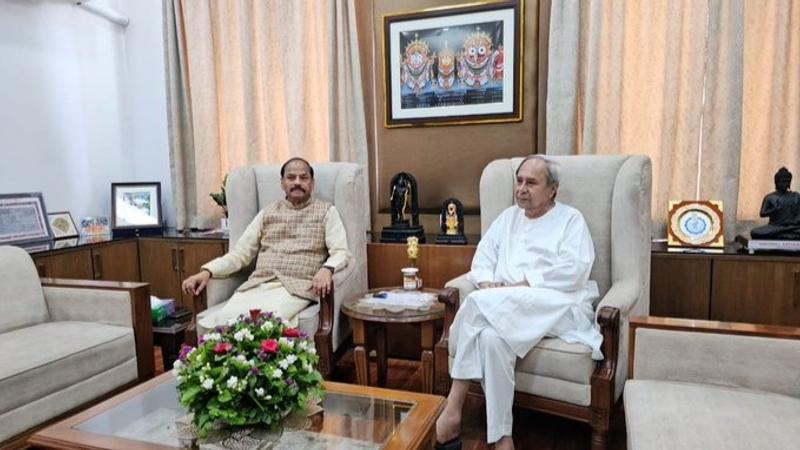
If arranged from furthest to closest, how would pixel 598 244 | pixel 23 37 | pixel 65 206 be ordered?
pixel 65 206
pixel 23 37
pixel 598 244

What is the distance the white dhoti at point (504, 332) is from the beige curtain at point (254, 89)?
159 cm

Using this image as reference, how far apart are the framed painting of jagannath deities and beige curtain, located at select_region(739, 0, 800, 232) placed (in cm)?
114

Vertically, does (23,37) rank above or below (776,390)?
above

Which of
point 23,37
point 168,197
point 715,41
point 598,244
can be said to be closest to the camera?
point 598,244

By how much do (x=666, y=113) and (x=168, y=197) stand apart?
3394 mm

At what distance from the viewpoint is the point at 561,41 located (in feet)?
9.11

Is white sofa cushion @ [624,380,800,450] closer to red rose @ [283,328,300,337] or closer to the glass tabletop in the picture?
the glass tabletop

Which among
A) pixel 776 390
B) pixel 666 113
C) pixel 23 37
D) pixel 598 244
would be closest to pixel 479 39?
pixel 666 113

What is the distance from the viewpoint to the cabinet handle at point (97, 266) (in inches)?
127

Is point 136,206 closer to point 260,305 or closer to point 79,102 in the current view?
point 79,102

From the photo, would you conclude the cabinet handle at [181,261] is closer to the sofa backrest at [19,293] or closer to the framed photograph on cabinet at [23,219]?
the framed photograph on cabinet at [23,219]

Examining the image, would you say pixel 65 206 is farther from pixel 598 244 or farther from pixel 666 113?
pixel 666 113

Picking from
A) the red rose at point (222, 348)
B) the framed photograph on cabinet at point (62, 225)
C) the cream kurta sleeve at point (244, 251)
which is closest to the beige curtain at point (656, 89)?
the cream kurta sleeve at point (244, 251)

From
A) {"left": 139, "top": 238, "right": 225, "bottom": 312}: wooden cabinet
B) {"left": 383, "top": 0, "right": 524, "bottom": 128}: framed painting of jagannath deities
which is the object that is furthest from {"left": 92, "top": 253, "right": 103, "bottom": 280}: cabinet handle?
{"left": 383, "top": 0, "right": 524, "bottom": 128}: framed painting of jagannath deities
